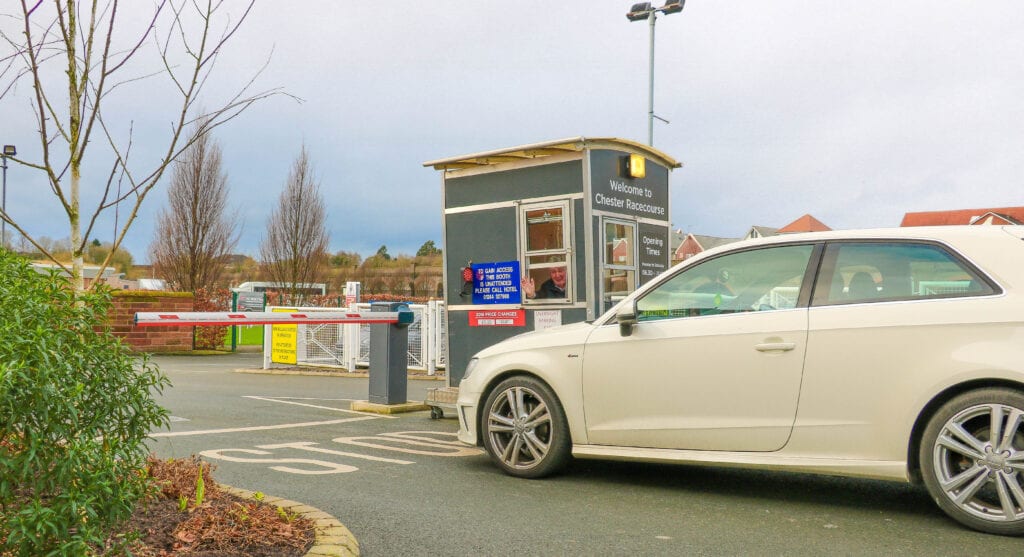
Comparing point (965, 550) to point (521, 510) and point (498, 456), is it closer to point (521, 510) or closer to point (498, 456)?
point (521, 510)

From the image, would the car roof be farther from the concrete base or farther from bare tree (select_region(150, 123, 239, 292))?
bare tree (select_region(150, 123, 239, 292))

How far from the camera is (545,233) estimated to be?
9.34 metres

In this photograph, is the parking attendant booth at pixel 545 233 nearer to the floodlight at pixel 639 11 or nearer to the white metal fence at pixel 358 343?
the white metal fence at pixel 358 343

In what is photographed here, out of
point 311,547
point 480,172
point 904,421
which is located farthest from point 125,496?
point 480,172

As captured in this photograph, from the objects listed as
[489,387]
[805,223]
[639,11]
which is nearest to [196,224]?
[639,11]

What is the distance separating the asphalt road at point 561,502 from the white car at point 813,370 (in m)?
0.29

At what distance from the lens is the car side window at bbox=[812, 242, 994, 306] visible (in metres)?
4.89

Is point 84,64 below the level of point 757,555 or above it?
above

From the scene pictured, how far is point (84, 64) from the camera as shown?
4672 mm

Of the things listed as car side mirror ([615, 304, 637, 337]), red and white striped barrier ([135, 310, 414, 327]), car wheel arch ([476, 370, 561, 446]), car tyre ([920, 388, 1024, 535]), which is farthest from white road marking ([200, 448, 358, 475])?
car tyre ([920, 388, 1024, 535])

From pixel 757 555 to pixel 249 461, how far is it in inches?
167

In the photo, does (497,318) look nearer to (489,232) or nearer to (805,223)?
(489,232)

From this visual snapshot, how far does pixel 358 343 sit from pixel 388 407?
25.4 feet

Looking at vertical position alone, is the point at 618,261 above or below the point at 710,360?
above
